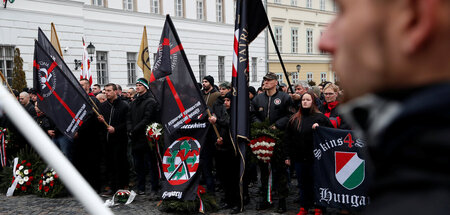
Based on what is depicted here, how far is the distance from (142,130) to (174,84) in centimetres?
177

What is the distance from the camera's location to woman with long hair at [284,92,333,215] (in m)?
6.44

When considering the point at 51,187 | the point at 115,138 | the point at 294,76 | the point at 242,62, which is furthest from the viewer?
the point at 294,76

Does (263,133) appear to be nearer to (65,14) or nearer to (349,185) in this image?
(349,185)

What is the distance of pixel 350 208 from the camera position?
20.0 feet

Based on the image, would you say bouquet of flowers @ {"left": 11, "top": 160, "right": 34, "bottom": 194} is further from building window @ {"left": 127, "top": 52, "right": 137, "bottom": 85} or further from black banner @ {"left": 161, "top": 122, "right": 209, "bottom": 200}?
building window @ {"left": 127, "top": 52, "right": 137, "bottom": 85}

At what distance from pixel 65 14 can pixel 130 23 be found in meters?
4.87

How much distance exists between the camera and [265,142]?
6871 millimetres

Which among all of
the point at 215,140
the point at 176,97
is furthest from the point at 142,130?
the point at 176,97

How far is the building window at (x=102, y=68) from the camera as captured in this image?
84.9 feet

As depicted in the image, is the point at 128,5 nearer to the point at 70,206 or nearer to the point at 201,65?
the point at 201,65

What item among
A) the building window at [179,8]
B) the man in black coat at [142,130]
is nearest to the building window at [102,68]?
the building window at [179,8]

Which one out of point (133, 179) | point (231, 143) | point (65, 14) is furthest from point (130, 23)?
point (231, 143)

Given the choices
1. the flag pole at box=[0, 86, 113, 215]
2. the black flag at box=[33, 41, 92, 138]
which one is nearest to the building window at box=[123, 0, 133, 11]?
the black flag at box=[33, 41, 92, 138]

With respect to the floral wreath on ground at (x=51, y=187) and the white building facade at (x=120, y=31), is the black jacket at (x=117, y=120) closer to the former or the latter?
the floral wreath on ground at (x=51, y=187)
